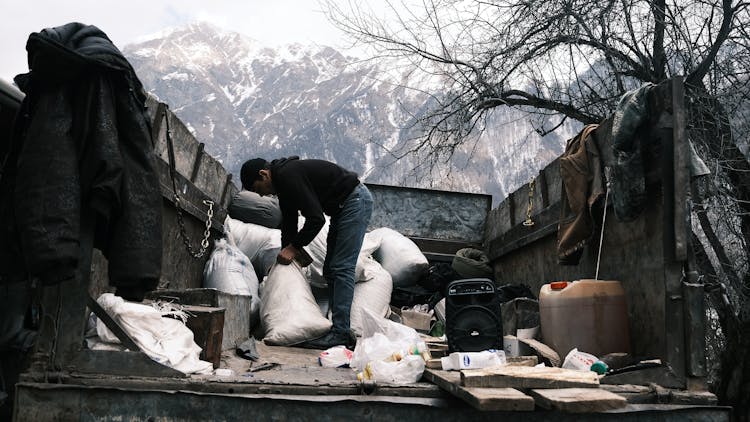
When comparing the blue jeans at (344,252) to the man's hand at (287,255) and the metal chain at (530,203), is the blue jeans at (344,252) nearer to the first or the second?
the man's hand at (287,255)

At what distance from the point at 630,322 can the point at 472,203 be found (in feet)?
13.8

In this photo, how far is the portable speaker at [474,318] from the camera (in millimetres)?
3027

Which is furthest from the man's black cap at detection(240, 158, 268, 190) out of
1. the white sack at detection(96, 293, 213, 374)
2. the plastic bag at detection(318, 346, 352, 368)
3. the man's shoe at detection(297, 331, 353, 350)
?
the white sack at detection(96, 293, 213, 374)

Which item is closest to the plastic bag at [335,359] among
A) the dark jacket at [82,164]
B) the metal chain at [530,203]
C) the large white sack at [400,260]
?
the dark jacket at [82,164]

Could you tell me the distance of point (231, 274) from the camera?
14.3ft

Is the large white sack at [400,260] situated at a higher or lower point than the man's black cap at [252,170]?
lower

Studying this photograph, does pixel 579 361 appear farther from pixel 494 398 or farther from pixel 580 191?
pixel 580 191

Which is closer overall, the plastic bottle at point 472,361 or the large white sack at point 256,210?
the plastic bottle at point 472,361

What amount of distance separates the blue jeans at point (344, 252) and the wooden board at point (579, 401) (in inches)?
88.9

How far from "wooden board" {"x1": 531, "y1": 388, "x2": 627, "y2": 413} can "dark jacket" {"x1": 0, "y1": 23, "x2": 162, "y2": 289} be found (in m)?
1.40

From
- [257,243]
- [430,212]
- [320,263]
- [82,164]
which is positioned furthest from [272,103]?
[82,164]

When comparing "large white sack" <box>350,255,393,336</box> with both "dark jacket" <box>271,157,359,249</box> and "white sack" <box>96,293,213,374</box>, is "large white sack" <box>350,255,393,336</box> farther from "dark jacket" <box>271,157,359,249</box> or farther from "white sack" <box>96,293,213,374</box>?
"white sack" <box>96,293,213,374</box>

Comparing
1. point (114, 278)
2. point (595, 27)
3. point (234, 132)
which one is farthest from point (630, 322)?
point (234, 132)

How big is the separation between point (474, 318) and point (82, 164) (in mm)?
1919
